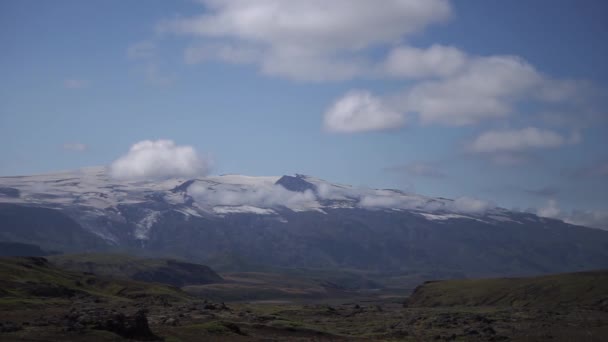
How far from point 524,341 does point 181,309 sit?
53.7 m

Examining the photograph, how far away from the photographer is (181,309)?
4427 inches

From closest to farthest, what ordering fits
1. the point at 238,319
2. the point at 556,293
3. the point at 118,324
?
the point at 118,324 < the point at 238,319 < the point at 556,293

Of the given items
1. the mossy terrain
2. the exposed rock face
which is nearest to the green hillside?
the mossy terrain

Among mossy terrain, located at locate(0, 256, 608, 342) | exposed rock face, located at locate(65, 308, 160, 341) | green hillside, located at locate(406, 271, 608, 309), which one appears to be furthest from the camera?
green hillside, located at locate(406, 271, 608, 309)

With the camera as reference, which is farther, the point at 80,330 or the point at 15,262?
the point at 15,262

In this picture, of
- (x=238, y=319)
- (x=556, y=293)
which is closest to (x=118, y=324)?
(x=238, y=319)

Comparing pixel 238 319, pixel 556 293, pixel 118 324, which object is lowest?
pixel 238 319

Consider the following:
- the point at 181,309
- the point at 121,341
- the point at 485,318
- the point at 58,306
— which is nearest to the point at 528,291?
the point at 485,318

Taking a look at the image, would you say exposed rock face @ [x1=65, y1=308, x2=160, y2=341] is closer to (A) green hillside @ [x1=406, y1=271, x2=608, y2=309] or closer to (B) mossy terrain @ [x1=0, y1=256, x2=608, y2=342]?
(B) mossy terrain @ [x1=0, y1=256, x2=608, y2=342]

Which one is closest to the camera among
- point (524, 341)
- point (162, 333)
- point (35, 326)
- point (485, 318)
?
point (35, 326)

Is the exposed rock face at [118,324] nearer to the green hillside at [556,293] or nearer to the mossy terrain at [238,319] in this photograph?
the mossy terrain at [238,319]

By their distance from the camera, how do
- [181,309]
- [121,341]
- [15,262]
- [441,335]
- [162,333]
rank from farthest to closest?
[15,262]
[181,309]
[441,335]
[162,333]
[121,341]

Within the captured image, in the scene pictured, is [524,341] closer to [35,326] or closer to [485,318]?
[485,318]

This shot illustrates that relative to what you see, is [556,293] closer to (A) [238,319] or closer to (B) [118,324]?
(A) [238,319]
